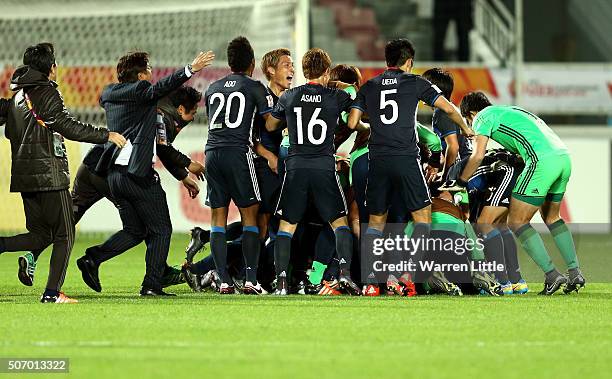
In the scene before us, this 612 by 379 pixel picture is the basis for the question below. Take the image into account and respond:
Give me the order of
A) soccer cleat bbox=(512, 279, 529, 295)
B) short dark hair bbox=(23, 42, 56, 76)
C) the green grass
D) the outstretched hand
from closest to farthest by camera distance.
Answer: the green grass, short dark hair bbox=(23, 42, 56, 76), the outstretched hand, soccer cleat bbox=(512, 279, 529, 295)

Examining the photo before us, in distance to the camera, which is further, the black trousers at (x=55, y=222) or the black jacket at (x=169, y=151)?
the black jacket at (x=169, y=151)

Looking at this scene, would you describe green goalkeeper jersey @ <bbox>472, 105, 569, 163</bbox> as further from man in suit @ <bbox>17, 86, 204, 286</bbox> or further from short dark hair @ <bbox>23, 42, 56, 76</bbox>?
short dark hair @ <bbox>23, 42, 56, 76</bbox>

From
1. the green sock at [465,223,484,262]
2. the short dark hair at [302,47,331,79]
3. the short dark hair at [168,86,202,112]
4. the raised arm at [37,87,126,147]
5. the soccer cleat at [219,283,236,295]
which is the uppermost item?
the short dark hair at [302,47,331,79]

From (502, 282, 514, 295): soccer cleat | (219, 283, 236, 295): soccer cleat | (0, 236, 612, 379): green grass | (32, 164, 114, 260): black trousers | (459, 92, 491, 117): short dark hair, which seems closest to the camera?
(0, 236, 612, 379): green grass

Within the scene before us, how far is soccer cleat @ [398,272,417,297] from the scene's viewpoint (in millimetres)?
9812

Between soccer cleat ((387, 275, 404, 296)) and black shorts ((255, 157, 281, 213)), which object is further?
black shorts ((255, 157, 281, 213))

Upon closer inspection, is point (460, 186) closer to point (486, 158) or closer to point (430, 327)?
point (486, 158)

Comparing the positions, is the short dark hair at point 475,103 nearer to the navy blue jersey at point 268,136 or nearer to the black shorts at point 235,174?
the navy blue jersey at point 268,136

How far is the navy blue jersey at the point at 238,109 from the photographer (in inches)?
387

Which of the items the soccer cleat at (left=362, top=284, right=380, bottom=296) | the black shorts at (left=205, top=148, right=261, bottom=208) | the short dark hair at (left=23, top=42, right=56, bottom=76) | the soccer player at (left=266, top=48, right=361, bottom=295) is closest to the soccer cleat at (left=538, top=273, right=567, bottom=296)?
the soccer cleat at (left=362, top=284, right=380, bottom=296)

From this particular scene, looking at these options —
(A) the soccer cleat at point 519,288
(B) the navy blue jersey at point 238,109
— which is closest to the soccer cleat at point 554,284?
(A) the soccer cleat at point 519,288

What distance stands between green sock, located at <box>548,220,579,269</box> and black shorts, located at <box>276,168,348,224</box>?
1.78 m

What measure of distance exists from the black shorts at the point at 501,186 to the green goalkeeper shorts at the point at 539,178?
8.8 inches

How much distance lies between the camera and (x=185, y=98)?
1040cm
